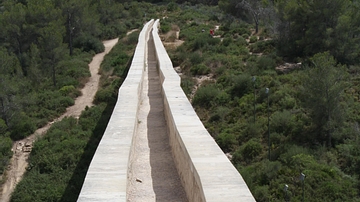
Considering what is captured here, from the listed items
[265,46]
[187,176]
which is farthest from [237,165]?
[265,46]

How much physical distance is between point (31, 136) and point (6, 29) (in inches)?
625

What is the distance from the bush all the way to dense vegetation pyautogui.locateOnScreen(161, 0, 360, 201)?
35.8 feet

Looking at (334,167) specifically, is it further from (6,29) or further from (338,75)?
(6,29)

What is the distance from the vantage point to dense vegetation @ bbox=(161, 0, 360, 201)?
36.9ft

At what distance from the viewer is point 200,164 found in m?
6.38

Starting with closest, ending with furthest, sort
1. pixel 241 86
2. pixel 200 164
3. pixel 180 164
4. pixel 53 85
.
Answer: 1. pixel 200 164
2. pixel 180 164
3. pixel 241 86
4. pixel 53 85

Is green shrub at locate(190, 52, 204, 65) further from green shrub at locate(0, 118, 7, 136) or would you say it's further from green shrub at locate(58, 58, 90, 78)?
green shrub at locate(0, 118, 7, 136)

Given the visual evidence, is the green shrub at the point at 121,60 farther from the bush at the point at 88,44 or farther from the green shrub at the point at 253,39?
the bush at the point at 88,44

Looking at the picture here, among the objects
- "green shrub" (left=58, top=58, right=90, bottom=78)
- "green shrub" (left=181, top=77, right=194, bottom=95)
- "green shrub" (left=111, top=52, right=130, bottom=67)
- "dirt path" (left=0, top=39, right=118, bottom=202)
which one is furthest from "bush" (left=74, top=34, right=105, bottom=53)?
"green shrub" (left=181, top=77, right=194, bottom=95)

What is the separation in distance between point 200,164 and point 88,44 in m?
31.3

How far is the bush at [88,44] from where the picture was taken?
117 feet

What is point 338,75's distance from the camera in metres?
13.7

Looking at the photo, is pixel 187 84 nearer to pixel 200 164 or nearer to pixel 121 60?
pixel 121 60

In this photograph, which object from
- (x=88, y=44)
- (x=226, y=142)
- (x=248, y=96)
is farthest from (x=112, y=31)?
(x=226, y=142)
